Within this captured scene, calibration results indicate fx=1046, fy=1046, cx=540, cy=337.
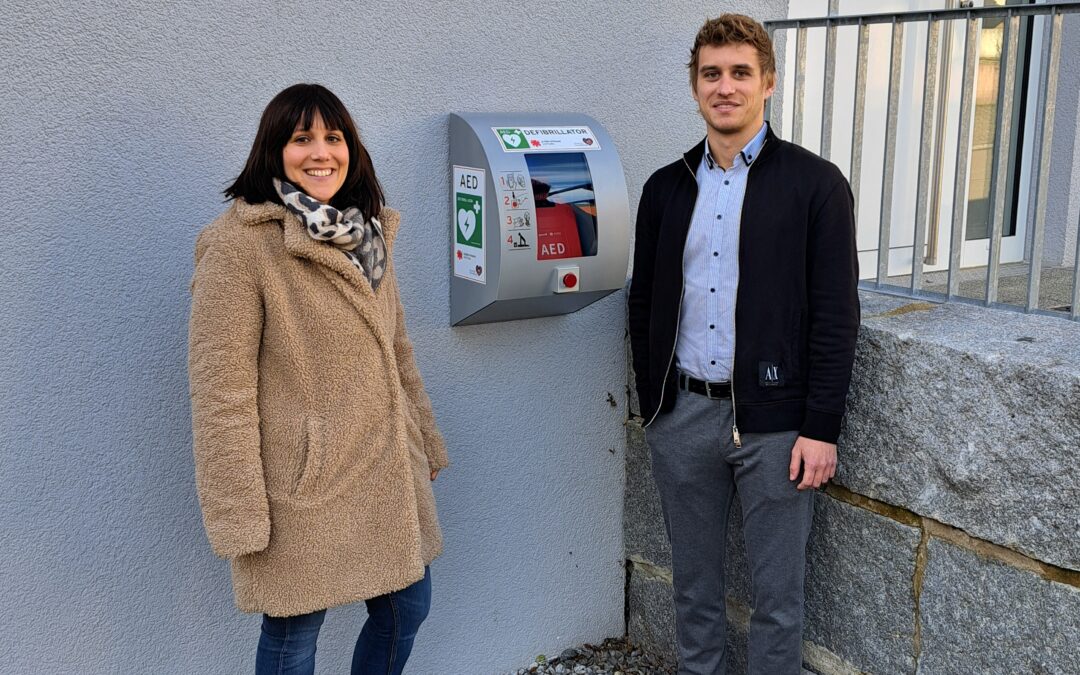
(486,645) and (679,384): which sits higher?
(679,384)

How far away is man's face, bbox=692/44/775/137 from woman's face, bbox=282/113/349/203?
971 mm

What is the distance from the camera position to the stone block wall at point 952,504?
7.89 ft

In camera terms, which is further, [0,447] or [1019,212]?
[1019,212]

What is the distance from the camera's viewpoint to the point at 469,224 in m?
3.02

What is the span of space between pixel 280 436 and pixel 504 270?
84 cm

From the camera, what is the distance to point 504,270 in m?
2.90

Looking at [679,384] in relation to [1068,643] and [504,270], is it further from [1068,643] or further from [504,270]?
[1068,643]

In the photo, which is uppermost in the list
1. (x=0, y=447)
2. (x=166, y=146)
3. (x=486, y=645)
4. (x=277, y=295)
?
(x=166, y=146)

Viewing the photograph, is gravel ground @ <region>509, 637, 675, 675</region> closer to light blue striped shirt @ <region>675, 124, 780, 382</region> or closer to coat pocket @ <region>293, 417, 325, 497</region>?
light blue striped shirt @ <region>675, 124, 780, 382</region>

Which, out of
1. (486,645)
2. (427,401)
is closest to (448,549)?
(486,645)

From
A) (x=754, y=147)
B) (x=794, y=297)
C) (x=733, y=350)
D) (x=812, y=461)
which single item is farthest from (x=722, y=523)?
(x=754, y=147)

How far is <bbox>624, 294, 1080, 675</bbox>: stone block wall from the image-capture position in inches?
94.7

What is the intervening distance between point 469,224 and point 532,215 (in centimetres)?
22

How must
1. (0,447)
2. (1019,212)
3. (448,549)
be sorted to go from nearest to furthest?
(0,447)
(448,549)
(1019,212)
